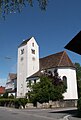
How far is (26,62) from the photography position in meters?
53.8

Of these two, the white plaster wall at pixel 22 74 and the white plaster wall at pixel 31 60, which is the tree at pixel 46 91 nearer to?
the white plaster wall at pixel 31 60

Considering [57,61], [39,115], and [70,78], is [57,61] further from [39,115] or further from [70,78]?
[39,115]

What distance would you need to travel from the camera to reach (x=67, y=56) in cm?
5281

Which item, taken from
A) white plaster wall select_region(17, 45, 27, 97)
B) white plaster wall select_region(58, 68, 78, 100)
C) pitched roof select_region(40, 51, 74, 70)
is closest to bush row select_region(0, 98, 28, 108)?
white plaster wall select_region(17, 45, 27, 97)

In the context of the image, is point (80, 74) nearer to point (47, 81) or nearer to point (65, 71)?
point (65, 71)

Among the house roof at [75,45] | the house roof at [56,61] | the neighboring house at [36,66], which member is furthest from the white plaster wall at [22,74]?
the house roof at [75,45]

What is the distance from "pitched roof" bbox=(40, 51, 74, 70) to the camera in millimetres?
49844

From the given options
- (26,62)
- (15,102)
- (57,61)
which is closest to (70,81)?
(57,61)

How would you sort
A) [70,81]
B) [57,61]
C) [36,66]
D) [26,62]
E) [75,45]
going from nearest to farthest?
[75,45] → [70,81] → [57,61] → [26,62] → [36,66]

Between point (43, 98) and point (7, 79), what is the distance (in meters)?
36.4

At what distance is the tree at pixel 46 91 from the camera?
38.1m

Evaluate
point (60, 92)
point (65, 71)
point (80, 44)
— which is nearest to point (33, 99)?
point (60, 92)

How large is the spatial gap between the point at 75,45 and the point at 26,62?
155 ft

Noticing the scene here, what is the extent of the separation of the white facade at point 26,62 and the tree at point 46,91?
530 inches
